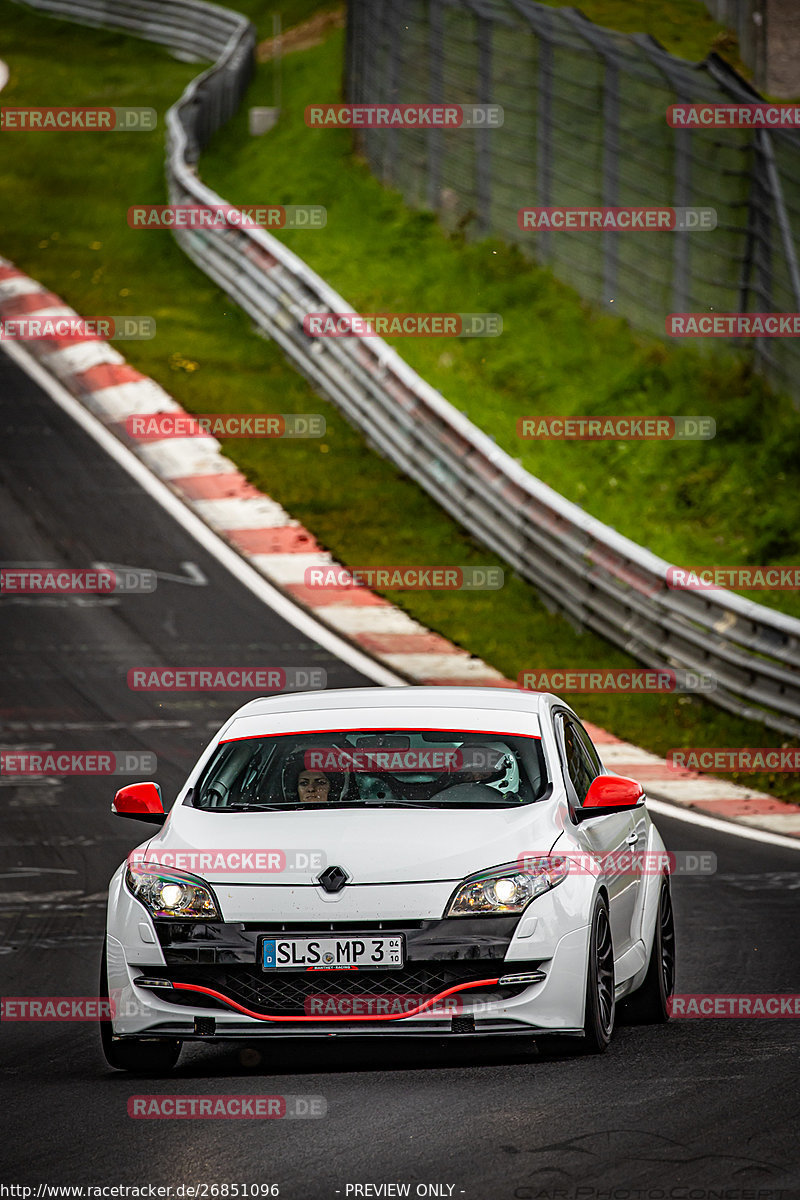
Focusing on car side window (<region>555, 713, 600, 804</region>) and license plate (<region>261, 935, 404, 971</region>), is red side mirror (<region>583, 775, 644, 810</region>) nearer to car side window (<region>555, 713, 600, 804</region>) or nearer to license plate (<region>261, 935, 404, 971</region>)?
car side window (<region>555, 713, 600, 804</region>)

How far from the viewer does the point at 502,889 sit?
6.61 m

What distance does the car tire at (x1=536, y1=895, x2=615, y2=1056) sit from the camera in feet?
22.0

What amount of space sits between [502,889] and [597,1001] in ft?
1.93

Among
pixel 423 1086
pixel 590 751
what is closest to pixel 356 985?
pixel 423 1086

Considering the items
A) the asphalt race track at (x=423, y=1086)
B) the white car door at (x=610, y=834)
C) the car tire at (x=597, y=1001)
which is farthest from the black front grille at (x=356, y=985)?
the white car door at (x=610, y=834)

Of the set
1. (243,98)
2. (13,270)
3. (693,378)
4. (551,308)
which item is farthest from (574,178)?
(243,98)

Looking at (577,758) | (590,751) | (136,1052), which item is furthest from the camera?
(590,751)

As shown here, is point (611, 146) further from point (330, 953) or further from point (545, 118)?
point (330, 953)

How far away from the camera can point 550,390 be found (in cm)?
2223

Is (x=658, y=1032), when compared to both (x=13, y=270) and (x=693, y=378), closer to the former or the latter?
(x=693, y=378)

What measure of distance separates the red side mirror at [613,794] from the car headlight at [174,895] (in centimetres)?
156

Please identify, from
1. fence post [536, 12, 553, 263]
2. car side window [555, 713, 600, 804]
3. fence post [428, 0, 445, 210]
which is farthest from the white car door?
fence post [428, 0, 445, 210]

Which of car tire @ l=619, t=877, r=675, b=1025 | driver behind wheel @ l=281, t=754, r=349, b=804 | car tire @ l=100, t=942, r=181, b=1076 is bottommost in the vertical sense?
car tire @ l=619, t=877, r=675, b=1025

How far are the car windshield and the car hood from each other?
37 cm
